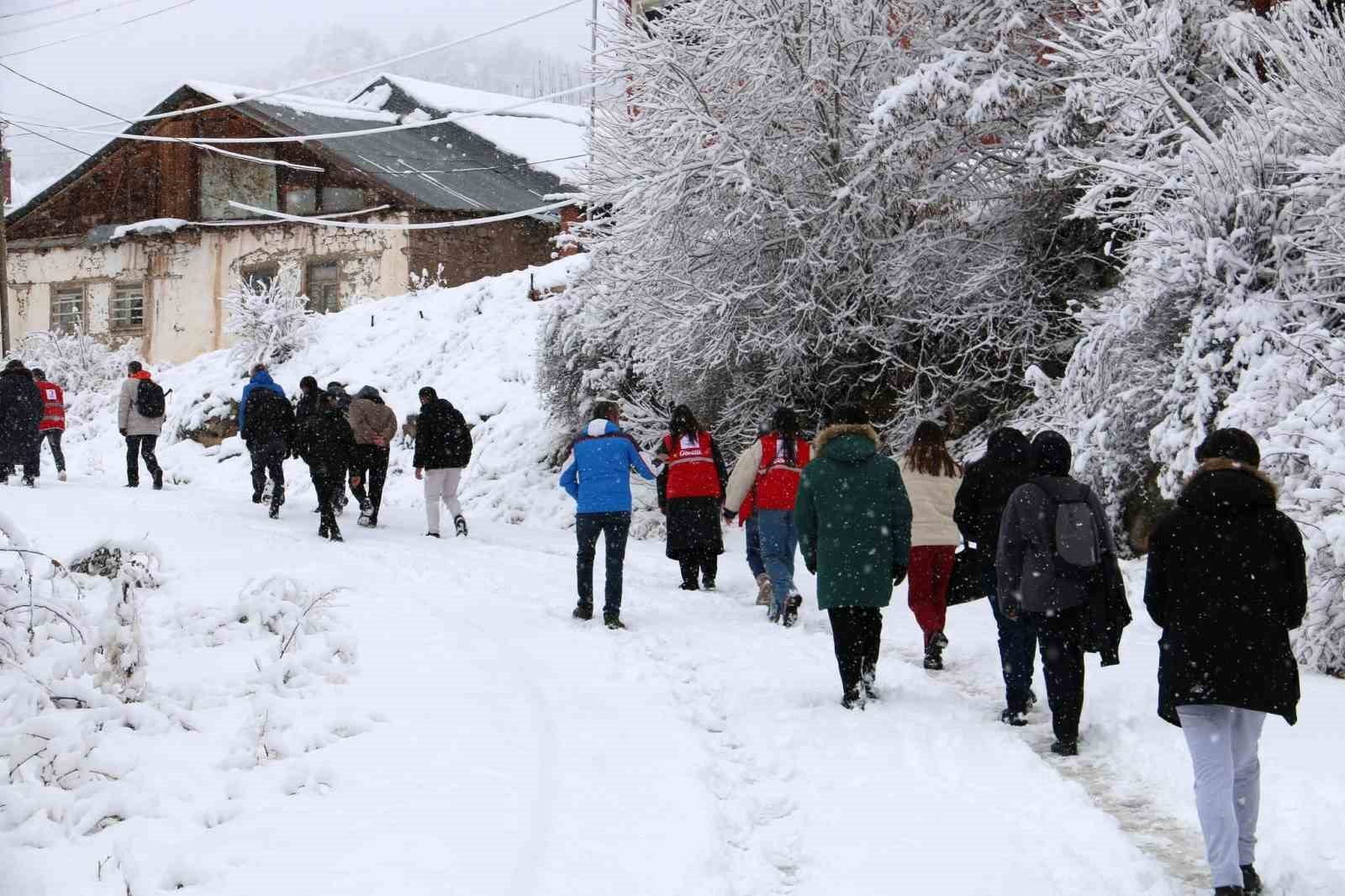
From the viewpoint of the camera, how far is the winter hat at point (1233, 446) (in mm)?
4879

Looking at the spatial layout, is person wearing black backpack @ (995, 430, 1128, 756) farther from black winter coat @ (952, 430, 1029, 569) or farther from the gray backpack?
black winter coat @ (952, 430, 1029, 569)

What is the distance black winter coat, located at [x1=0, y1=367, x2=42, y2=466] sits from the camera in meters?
17.7

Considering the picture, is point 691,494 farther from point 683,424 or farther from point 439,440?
point 439,440

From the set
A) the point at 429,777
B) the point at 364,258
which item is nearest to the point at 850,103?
the point at 429,777

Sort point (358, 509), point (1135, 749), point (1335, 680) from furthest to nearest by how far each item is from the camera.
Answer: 1. point (358, 509)
2. point (1335, 680)
3. point (1135, 749)

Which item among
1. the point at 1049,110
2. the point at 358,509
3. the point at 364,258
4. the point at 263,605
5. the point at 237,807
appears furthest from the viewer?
the point at 364,258

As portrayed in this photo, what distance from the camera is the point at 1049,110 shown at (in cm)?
1379

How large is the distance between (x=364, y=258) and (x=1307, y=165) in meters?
31.6

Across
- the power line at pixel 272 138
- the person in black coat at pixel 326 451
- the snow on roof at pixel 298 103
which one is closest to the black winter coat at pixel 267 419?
the person in black coat at pixel 326 451

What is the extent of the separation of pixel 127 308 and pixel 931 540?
37319 millimetres

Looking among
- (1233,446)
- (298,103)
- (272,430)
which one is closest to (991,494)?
(1233,446)

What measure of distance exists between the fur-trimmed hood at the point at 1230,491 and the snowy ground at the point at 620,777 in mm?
1431

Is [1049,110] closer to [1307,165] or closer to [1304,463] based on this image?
[1307,165]

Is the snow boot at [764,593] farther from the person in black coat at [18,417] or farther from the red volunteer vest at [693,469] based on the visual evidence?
the person in black coat at [18,417]
